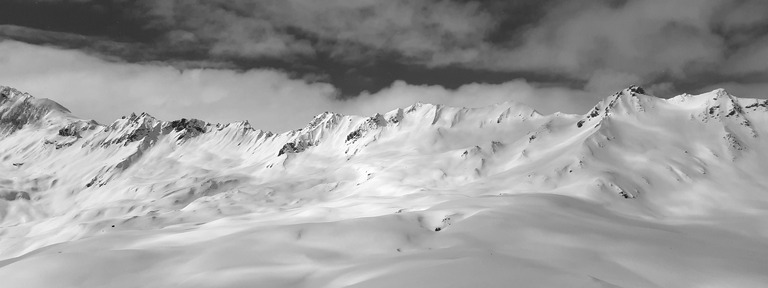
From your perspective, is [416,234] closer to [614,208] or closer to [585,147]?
[614,208]

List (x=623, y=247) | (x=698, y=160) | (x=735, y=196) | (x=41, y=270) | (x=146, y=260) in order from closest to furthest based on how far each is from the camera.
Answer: (x=41, y=270)
(x=146, y=260)
(x=623, y=247)
(x=735, y=196)
(x=698, y=160)

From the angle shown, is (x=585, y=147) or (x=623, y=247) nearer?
(x=623, y=247)

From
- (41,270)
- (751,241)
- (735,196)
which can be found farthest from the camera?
(735,196)

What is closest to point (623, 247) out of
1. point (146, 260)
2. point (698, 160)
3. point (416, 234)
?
point (416, 234)

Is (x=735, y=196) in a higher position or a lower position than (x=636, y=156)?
lower

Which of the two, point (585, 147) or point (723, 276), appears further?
point (585, 147)

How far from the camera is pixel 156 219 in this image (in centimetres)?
18325

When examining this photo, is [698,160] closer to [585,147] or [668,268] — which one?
[585,147]

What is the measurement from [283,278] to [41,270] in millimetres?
19202

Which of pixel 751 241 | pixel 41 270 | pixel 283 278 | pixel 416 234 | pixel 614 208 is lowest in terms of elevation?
pixel 41 270

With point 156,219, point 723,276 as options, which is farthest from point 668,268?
point 156,219

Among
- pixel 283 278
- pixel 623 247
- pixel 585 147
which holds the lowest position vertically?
pixel 283 278

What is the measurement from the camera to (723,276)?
5316 centimetres

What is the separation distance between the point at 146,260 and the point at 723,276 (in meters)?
57.9
